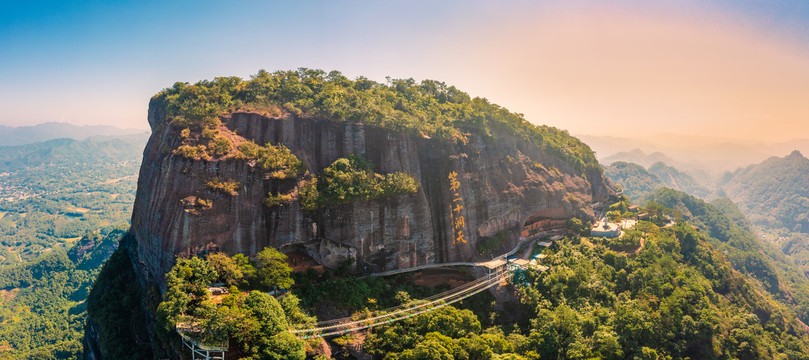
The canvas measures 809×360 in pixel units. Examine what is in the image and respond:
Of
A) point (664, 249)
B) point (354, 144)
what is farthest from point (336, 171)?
point (664, 249)

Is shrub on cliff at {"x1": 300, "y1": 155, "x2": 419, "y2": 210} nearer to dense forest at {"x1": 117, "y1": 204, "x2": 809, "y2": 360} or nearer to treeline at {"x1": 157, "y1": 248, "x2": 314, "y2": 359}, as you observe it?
dense forest at {"x1": 117, "y1": 204, "x2": 809, "y2": 360}

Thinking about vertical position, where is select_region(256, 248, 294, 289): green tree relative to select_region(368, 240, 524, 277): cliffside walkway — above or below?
above

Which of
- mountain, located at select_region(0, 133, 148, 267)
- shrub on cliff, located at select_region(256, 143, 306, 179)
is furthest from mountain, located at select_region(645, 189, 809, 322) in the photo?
mountain, located at select_region(0, 133, 148, 267)

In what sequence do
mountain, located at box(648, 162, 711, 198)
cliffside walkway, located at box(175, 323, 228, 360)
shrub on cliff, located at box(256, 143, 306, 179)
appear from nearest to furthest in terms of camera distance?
1. cliffside walkway, located at box(175, 323, 228, 360)
2. shrub on cliff, located at box(256, 143, 306, 179)
3. mountain, located at box(648, 162, 711, 198)

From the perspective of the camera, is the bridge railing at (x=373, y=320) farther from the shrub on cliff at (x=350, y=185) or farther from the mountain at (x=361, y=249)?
Answer: the shrub on cliff at (x=350, y=185)

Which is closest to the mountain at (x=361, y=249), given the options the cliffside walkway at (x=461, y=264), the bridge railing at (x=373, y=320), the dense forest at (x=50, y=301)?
the cliffside walkway at (x=461, y=264)

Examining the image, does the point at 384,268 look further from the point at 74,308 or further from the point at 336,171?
the point at 74,308
